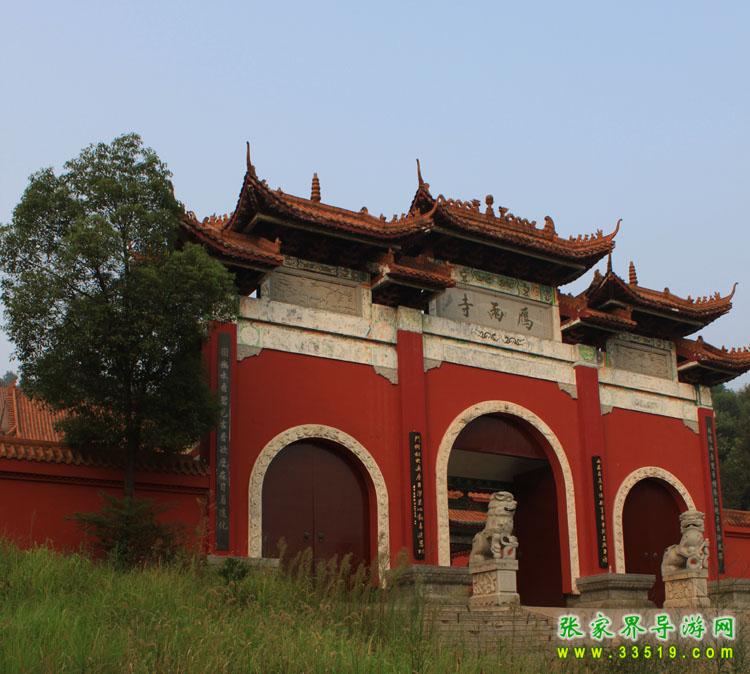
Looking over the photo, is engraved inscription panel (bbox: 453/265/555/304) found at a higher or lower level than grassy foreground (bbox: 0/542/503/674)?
higher

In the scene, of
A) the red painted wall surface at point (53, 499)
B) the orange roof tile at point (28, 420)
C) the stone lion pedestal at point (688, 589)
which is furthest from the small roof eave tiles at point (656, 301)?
the orange roof tile at point (28, 420)

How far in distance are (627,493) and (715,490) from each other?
2303 millimetres

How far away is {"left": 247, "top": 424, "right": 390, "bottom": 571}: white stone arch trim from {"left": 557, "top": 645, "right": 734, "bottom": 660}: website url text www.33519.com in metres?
6.39

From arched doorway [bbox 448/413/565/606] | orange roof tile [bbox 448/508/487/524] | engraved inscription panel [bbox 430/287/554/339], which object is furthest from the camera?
orange roof tile [bbox 448/508/487/524]

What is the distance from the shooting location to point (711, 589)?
56.8 feet

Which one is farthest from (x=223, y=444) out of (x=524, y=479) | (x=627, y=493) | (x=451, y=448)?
(x=627, y=493)

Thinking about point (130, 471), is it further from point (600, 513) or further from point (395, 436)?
point (600, 513)

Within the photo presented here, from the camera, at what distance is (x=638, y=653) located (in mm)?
8031

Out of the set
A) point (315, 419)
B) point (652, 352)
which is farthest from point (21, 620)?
point (652, 352)

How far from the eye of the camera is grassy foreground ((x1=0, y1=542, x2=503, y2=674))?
22.4 ft

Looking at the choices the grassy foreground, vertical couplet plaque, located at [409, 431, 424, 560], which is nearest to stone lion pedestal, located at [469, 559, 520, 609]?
vertical couplet plaque, located at [409, 431, 424, 560]

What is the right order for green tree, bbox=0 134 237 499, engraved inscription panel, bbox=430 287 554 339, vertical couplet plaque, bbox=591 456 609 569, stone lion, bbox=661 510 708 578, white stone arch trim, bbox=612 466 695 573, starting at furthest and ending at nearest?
white stone arch trim, bbox=612 466 695 573 → vertical couplet plaque, bbox=591 456 609 569 → engraved inscription panel, bbox=430 287 554 339 → stone lion, bbox=661 510 708 578 → green tree, bbox=0 134 237 499

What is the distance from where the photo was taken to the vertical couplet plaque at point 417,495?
612 inches

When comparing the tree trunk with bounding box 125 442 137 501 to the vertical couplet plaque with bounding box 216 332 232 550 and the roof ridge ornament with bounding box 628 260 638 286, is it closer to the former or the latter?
the vertical couplet plaque with bounding box 216 332 232 550
